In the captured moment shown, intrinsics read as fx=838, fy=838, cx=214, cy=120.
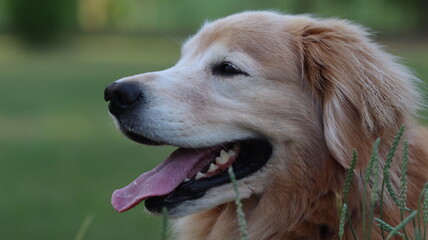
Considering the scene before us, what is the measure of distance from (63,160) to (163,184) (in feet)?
19.8

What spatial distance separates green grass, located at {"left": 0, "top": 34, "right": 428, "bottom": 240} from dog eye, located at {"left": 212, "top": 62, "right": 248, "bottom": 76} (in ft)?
3.39

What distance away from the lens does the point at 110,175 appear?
8.77m

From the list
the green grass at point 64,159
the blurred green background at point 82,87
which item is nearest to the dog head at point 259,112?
the green grass at point 64,159

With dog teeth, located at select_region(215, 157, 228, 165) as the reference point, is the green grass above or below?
below

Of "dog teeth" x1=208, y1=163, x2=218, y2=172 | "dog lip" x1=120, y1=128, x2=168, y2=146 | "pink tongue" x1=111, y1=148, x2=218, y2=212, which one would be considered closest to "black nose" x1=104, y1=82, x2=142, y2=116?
"dog lip" x1=120, y1=128, x2=168, y2=146

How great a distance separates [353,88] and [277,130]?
40 centimetres

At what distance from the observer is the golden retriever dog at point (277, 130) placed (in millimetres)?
3791

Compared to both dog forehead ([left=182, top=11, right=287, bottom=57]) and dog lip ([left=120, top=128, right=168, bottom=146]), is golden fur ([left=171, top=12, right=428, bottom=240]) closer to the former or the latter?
dog forehead ([left=182, top=11, right=287, bottom=57])

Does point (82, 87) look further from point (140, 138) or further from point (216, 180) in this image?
point (216, 180)

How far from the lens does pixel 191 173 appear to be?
3.94 metres

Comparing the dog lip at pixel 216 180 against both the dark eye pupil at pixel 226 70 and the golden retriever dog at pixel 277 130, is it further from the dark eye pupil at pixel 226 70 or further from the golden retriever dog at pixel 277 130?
the dark eye pupil at pixel 226 70

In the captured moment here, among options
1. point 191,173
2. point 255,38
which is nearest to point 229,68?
point 255,38

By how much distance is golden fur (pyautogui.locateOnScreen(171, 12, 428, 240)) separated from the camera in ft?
12.4

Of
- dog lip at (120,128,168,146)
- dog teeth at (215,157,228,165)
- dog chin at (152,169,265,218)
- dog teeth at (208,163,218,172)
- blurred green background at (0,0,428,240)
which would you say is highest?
dog lip at (120,128,168,146)
